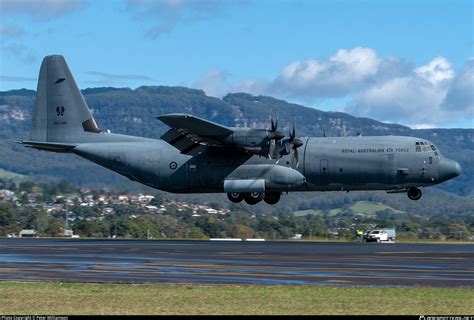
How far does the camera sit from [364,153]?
5841 centimetres

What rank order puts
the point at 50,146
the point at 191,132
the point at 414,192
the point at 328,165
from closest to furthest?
the point at 191,132 < the point at 328,165 < the point at 414,192 < the point at 50,146

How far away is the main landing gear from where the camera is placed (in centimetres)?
6022

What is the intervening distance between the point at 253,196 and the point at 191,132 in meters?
6.11

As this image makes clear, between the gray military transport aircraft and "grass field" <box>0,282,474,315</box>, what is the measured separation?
3181cm

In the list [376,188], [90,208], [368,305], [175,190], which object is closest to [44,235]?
[90,208]

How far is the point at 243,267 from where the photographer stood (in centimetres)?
3166

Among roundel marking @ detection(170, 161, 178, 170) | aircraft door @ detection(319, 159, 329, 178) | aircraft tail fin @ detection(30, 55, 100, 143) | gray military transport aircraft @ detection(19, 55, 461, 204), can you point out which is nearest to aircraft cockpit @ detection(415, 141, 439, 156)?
gray military transport aircraft @ detection(19, 55, 461, 204)

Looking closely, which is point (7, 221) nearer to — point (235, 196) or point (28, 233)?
point (28, 233)

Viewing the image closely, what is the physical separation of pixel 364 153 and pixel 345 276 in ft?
101

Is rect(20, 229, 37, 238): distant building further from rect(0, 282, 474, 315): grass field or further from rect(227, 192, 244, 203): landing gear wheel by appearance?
rect(0, 282, 474, 315): grass field

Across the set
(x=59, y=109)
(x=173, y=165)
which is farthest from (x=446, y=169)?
(x=59, y=109)

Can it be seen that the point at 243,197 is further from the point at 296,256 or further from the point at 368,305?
the point at 368,305

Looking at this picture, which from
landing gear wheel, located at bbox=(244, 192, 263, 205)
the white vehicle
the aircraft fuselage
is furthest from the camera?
the white vehicle

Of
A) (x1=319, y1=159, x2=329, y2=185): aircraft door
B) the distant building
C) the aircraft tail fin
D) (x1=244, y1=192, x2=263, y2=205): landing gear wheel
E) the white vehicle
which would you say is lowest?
the distant building
